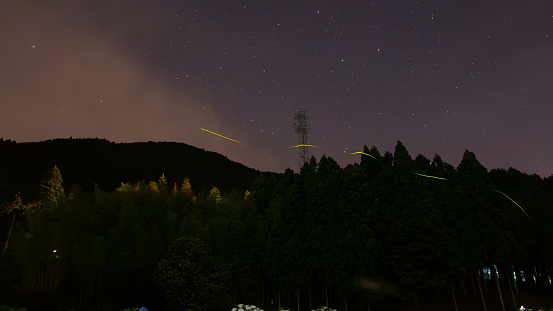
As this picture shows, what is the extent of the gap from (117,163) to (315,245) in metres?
94.3

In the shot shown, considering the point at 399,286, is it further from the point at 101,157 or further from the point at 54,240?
the point at 101,157

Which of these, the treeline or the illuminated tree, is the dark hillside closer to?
the illuminated tree

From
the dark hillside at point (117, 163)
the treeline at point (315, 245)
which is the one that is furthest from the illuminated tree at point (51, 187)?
the dark hillside at point (117, 163)

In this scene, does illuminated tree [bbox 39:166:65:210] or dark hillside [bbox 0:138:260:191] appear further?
dark hillside [bbox 0:138:260:191]

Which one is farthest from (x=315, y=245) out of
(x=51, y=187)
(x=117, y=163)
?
(x=117, y=163)

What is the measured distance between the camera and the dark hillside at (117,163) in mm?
93250

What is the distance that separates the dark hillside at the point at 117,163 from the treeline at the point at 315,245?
54.6m

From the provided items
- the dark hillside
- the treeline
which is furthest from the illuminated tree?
the dark hillside

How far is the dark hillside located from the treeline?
2150 inches

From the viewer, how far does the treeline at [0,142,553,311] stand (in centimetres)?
3078

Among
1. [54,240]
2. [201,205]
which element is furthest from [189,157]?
[54,240]

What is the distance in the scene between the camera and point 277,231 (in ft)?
109

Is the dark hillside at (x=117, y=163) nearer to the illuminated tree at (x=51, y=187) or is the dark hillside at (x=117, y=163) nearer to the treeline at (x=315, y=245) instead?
the illuminated tree at (x=51, y=187)

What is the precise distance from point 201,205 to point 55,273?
1545 centimetres
